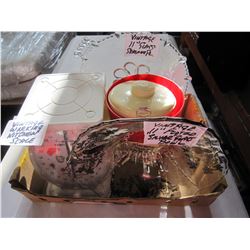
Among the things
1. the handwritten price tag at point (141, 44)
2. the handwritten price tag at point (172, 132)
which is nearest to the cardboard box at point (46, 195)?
the handwritten price tag at point (172, 132)

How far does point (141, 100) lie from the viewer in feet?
2.00

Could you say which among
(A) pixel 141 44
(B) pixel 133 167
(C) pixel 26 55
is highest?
(C) pixel 26 55

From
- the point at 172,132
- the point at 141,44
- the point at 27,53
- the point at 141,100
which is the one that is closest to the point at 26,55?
the point at 27,53

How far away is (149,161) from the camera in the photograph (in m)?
0.66

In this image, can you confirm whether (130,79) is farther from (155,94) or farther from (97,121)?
(97,121)

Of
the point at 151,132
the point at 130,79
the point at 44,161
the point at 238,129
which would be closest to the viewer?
the point at 151,132

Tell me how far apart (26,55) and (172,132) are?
1.03 metres

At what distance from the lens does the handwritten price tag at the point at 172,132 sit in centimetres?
44

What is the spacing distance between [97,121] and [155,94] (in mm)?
190

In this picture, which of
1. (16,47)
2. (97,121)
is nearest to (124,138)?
(97,121)

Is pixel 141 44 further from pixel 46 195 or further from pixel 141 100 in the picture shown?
pixel 46 195

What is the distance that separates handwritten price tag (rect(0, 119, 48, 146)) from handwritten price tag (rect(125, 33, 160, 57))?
40 cm

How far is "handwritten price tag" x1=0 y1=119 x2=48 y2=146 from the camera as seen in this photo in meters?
0.49

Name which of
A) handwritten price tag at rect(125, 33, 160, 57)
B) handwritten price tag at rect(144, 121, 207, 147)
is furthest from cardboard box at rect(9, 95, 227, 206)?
handwritten price tag at rect(125, 33, 160, 57)
